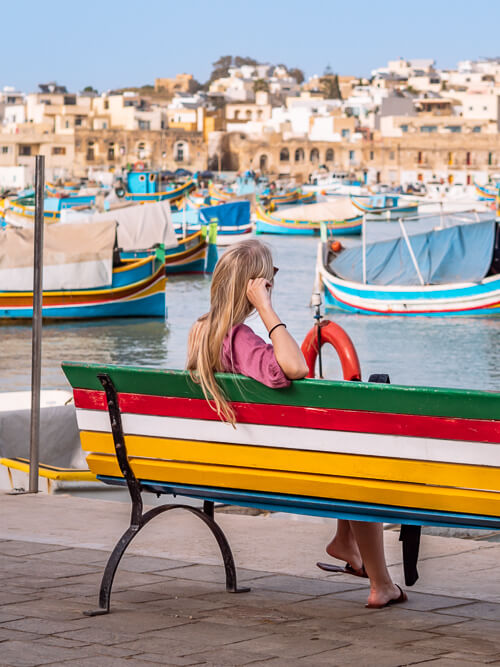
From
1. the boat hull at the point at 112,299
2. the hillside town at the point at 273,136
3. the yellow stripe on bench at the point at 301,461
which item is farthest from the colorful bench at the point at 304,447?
the hillside town at the point at 273,136

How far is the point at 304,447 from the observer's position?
3.26m

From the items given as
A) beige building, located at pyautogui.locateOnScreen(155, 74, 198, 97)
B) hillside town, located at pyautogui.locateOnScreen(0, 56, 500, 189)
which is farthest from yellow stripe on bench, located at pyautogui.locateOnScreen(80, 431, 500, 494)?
beige building, located at pyautogui.locateOnScreen(155, 74, 198, 97)

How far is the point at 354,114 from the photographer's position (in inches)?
4363

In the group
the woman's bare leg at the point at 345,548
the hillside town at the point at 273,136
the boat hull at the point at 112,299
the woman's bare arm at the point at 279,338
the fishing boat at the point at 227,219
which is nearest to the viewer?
the woman's bare arm at the point at 279,338

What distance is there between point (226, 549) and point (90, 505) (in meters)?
1.61

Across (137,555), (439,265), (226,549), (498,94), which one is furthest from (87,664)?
(498,94)

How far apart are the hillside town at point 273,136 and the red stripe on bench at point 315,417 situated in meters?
82.7

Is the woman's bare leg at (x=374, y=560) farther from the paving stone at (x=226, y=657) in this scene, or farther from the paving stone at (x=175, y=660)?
the paving stone at (x=175, y=660)

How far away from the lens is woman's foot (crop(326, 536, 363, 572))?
12.5 feet

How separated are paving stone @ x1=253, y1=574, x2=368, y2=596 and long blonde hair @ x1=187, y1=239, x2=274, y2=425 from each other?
2.58 feet

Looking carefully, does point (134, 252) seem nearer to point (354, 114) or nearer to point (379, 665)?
point (379, 665)

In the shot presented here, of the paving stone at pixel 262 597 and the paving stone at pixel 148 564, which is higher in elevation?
the paving stone at pixel 262 597

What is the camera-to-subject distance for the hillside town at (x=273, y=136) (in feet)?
309

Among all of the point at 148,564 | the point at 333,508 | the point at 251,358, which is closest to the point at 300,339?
the point at 148,564
